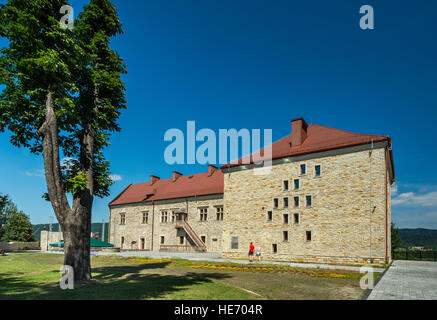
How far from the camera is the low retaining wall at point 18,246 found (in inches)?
1717

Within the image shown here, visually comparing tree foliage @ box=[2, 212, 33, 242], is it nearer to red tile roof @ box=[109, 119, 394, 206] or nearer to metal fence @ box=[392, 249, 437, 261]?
red tile roof @ box=[109, 119, 394, 206]

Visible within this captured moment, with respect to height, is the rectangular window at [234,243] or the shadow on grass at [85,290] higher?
the shadow on grass at [85,290]

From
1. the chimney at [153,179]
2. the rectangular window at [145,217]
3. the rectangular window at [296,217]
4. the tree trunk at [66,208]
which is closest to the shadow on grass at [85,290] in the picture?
the tree trunk at [66,208]

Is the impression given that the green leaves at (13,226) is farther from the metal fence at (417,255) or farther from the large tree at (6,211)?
the metal fence at (417,255)

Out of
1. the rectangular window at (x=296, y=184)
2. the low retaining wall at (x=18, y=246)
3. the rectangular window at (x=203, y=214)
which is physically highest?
the rectangular window at (x=296, y=184)

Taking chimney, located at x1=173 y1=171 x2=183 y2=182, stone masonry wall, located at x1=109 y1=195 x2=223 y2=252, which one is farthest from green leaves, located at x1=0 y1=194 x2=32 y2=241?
chimney, located at x1=173 y1=171 x2=183 y2=182

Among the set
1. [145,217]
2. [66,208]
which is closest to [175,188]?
[145,217]

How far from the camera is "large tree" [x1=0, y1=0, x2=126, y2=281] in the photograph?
11703 millimetres

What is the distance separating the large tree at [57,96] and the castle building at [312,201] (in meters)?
18.7

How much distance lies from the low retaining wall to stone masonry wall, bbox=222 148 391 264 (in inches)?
1356

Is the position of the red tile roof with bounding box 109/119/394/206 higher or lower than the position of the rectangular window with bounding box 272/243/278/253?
higher

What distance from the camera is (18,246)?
4597 centimetres

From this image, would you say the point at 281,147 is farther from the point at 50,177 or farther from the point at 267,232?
the point at 50,177

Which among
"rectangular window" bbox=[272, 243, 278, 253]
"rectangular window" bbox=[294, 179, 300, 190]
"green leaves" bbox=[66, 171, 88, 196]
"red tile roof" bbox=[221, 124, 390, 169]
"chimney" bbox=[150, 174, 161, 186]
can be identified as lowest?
"rectangular window" bbox=[272, 243, 278, 253]
